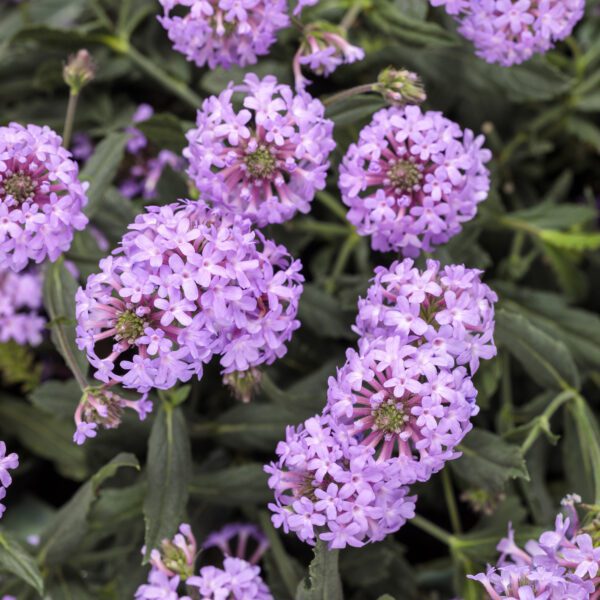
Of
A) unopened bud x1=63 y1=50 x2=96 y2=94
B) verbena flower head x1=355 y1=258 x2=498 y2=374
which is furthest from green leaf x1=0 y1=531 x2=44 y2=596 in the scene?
unopened bud x1=63 y1=50 x2=96 y2=94

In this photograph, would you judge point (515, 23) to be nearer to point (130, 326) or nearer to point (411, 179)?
point (411, 179)

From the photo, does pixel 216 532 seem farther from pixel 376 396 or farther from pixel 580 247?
pixel 580 247

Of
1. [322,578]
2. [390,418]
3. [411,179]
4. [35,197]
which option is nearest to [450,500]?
[322,578]

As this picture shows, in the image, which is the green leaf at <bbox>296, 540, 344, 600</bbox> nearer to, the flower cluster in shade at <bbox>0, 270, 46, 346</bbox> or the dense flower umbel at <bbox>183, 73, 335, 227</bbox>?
the dense flower umbel at <bbox>183, 73, 335, 227</bbox>

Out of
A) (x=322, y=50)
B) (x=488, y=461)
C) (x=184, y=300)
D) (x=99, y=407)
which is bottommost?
(x=488, y=461)

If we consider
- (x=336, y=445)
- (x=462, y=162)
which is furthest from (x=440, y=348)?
(x=462, y=162)

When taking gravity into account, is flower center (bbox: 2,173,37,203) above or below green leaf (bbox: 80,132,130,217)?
above
